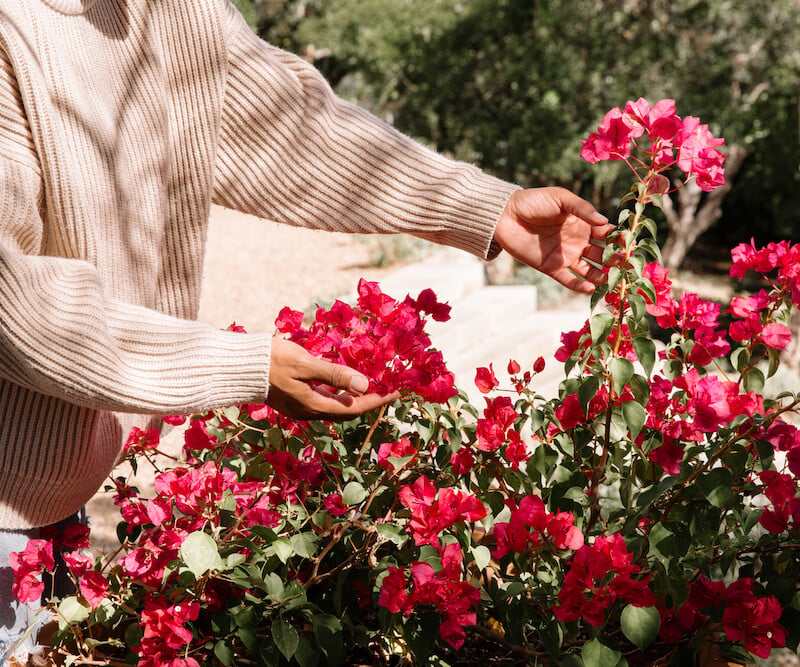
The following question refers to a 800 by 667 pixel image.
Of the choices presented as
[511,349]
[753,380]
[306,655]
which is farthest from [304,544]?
[511,349]

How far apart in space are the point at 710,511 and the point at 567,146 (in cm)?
831

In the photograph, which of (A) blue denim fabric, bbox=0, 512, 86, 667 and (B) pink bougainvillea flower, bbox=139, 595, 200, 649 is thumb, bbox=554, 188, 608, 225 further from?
(A) blue denim fabric, bbox=0, 512, 86, 667

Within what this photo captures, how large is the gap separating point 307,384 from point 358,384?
0.23 ft

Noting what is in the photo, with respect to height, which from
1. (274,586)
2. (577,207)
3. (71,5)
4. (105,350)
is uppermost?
(71,5)

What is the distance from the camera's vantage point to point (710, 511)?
1.23 m

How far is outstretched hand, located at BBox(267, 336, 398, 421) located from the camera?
3.76 feet

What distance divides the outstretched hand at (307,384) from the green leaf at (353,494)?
157 millimetres

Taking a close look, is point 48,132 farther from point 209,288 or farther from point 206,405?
point 209,288

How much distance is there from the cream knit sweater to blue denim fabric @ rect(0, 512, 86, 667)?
5 centimetres

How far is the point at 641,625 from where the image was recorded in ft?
3.54

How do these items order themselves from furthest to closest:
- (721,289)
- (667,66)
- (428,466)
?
1. (721,289)
2. (667,66)
3. (428,466)

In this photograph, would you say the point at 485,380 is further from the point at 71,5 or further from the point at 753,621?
the point at 71,5

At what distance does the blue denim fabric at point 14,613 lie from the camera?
1.32 m

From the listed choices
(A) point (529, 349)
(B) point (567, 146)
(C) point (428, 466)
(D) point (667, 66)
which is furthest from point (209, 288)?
(C) point (428, 466)
